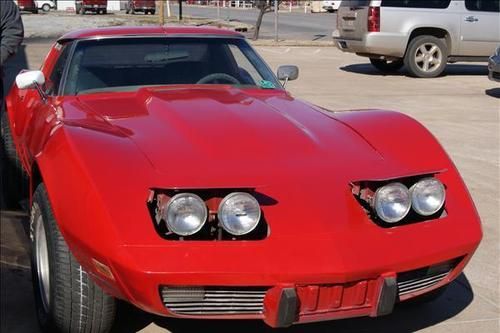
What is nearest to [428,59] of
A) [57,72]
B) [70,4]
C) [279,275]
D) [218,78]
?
[218,78]

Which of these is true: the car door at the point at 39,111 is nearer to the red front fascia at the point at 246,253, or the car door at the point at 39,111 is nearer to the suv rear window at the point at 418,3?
the red front fascia at the point at 246,253

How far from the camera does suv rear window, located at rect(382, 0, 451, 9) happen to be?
551 inches

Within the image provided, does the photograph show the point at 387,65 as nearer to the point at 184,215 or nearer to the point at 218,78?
the point at 218,78

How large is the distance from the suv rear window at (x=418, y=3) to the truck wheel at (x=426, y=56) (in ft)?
2.19

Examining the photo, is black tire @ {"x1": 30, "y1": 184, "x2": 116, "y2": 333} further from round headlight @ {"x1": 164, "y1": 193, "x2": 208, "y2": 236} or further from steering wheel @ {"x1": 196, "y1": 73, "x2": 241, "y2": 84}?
steering wheel @ {"x1": 196, "y1": 73, "x2": 241, "y2": 84}

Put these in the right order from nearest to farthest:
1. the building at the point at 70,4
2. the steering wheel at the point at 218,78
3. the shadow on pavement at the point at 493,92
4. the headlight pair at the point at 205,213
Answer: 1. the headlight pair at the point at 205,213
2. the steering wheel at the point at 218,78
3. the shadow on pavement at the point at 493,92
4. the building at the point at 70,4

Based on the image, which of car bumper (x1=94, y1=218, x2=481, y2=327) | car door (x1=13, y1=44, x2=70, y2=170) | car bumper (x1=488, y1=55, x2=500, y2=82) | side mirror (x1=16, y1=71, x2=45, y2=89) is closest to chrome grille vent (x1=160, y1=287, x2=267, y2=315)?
car bumper (x1=94, y1=218, x2=481, y2=327)

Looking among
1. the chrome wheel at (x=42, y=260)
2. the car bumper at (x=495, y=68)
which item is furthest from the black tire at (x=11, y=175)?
the car bumper at (x=495, y=68)

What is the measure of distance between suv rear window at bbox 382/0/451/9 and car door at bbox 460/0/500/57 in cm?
50

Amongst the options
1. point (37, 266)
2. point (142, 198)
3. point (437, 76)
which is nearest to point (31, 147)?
point (37, 266)

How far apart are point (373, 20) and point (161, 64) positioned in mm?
10332

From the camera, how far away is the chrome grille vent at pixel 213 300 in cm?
261

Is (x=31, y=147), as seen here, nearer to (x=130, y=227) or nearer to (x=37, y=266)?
(x=37, y=266)

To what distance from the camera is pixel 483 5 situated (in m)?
14.5
